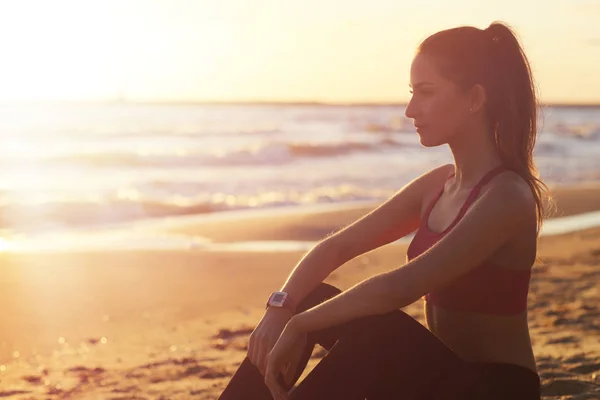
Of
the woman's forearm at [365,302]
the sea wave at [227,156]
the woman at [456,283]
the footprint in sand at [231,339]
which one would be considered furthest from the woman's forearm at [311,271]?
the sea wave at [227,156]

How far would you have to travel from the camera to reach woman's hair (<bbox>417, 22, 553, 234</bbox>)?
261 cm

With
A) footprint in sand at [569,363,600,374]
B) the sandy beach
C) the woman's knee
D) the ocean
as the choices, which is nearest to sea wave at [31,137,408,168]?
the ocean

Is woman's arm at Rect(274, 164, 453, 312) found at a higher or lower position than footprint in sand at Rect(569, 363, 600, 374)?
higher

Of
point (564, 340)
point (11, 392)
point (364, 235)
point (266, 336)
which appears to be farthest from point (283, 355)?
point (564, 340)

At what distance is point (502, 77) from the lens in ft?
8.59

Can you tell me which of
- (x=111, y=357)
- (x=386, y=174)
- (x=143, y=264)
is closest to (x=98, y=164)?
(x=386, y=174)

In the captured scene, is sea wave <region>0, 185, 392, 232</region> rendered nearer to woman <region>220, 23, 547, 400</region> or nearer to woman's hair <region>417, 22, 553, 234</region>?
woman <region>220, 23, 547, 400</region>

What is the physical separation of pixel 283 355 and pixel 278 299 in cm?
34

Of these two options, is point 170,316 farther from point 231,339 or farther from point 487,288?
point 487,288

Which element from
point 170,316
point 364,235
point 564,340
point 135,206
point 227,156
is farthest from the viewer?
point 227,156

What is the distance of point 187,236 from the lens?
1023cm

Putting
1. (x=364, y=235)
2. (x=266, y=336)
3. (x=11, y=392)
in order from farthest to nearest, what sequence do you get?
(x=11, y=392) < (x=364, y=235) < (x=266, y=336)

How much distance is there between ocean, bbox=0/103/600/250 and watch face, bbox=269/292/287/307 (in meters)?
1.04

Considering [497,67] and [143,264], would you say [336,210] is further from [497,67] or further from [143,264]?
[497,67]
